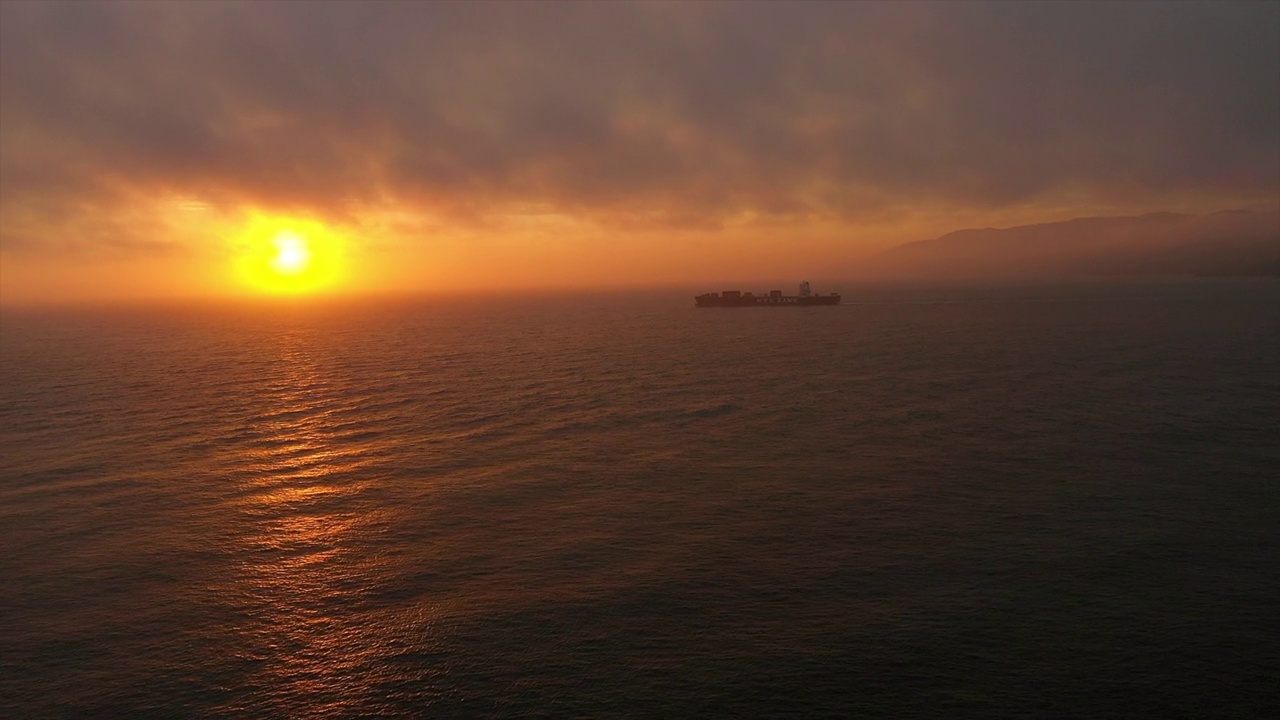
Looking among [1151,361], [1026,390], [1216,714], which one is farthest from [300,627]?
[1151,361]

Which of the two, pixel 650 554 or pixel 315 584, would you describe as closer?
pixel 315 584

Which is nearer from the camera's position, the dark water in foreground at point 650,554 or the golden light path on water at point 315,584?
the dark water in foreground at point 650,554

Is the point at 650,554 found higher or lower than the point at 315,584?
lower

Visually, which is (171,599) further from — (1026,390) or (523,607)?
(1026,390)

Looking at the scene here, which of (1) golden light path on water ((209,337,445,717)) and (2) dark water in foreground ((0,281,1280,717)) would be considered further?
(1) golden light path on water ((209,337,445,717))
